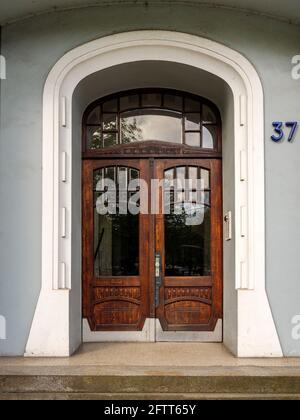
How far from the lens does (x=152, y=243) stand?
6.51 metres

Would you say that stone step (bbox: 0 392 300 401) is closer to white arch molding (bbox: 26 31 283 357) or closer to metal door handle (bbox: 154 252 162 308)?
white arch molding (bbox: 26 31 283 357)

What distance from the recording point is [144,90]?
22.1 ft

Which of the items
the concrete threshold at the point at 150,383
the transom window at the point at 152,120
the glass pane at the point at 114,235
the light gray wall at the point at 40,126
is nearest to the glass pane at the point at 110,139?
the transom window at the point at 152,120

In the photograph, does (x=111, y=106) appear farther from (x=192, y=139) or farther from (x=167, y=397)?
(x=167, y=397)

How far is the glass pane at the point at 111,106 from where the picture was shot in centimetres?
673

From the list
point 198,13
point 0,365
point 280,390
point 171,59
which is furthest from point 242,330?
point 198,13

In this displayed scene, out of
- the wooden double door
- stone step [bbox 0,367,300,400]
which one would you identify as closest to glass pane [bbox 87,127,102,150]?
the wooden double door

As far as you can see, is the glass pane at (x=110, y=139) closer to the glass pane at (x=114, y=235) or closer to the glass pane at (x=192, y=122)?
the glass pane at (x=114, y=235)

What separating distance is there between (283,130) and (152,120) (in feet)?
5.86

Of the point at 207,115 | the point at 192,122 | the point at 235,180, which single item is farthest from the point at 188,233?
the point at 207,115

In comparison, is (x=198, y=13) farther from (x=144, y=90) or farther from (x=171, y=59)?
(x=144, y=90)

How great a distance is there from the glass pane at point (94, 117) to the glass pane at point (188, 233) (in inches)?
45.6

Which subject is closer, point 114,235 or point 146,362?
point 146,362

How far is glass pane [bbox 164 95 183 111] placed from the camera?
6.73 m
